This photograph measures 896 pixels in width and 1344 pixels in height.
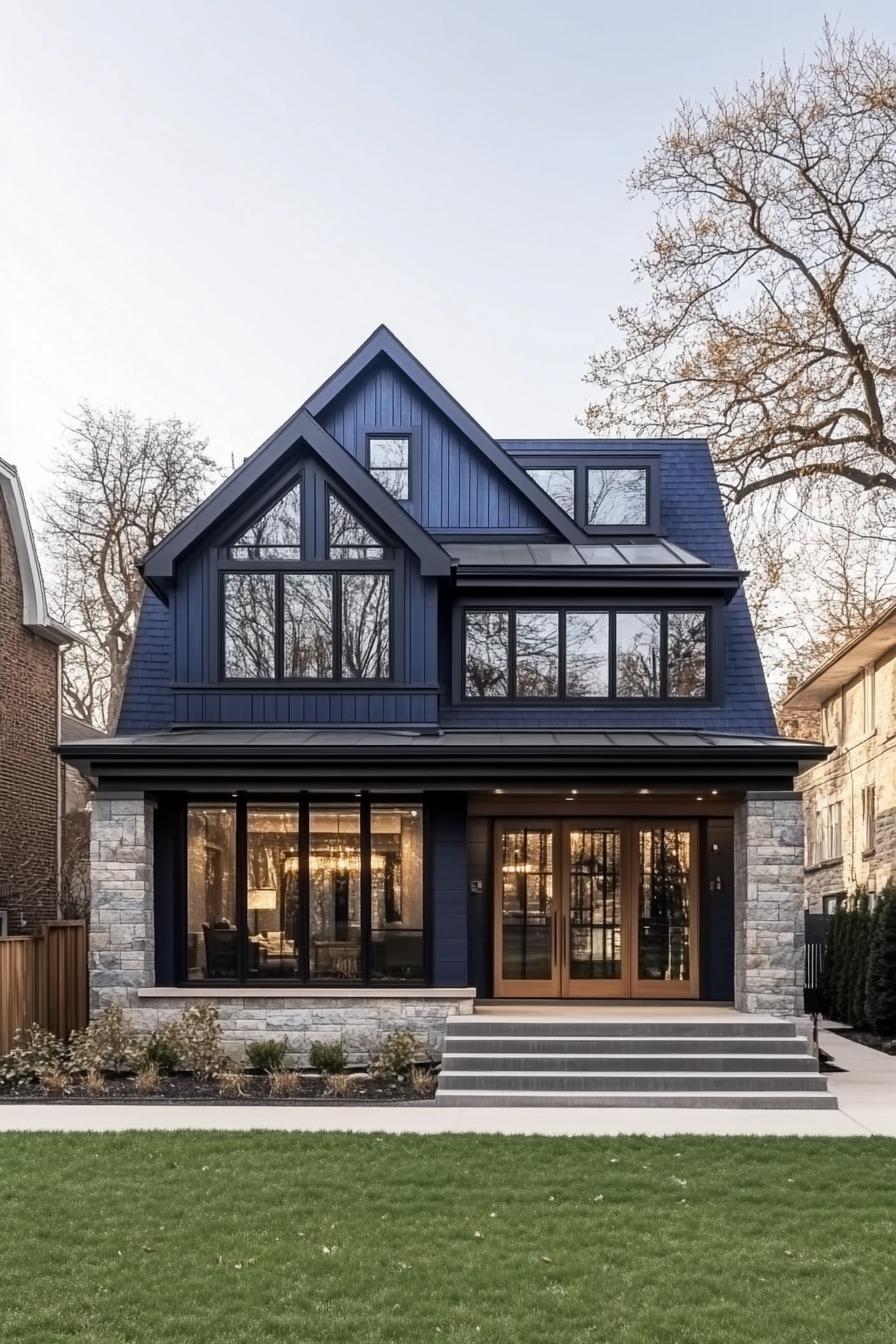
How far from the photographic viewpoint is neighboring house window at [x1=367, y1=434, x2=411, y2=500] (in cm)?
1592

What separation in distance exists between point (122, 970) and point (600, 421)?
14272mm

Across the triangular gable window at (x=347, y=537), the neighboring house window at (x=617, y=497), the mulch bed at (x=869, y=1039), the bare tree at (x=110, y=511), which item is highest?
the bare tree at (x=110, y=511)

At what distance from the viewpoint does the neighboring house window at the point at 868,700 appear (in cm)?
2073

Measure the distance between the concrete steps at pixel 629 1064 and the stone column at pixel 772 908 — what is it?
2.57 feet

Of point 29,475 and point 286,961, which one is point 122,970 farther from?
point 29,475

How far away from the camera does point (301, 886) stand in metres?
13.0

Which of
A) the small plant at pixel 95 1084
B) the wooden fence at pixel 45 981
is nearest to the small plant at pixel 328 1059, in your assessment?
the small plant at pixel 95 1084

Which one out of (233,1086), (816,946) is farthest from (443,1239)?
(816,946)

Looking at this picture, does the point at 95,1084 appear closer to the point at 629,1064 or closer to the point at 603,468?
the point at 629,1064

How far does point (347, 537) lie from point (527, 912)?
5.21m

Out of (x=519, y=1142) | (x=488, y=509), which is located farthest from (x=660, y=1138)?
(x=488, y=509)

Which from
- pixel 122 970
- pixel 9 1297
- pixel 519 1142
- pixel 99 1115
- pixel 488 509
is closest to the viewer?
pixel 9 1297

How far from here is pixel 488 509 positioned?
627 inches

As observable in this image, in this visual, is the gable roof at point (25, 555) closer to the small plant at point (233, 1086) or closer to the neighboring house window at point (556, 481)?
the neighboring house window at point (556, 481)
